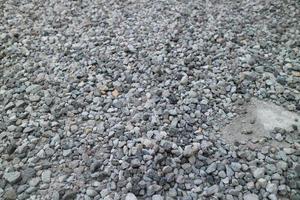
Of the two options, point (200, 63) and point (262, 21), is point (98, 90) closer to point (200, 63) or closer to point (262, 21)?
point (200, 63)

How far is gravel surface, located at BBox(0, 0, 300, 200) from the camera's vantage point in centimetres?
355

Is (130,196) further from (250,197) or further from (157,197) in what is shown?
(250,197)

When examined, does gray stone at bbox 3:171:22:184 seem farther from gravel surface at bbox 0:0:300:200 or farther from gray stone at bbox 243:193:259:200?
gray stone at bbox 243:193:259:200

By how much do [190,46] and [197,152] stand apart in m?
2.02

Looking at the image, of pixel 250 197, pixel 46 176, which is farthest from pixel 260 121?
pixel 46 176

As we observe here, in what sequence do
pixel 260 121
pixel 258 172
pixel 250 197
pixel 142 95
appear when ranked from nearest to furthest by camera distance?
1. pixel 250 197
2. pixel 258 172
3. pixel 260 121
4. pixel 142 95

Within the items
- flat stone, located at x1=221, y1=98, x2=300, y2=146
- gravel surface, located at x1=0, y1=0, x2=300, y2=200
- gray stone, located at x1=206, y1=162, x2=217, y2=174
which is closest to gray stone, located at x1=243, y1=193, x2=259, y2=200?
gravel surface, located at x1=0, y1=0, x2=300, y2=200

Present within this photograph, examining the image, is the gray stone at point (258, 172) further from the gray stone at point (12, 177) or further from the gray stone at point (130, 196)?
the gray stone at point (12, 177)

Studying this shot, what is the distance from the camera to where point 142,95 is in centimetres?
448

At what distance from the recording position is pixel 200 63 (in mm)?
4922

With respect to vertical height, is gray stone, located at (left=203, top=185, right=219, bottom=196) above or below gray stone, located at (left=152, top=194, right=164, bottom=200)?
below

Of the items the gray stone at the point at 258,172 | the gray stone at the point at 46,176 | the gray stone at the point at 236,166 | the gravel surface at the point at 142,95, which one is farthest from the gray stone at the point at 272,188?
the gray stone at the point at 46,176

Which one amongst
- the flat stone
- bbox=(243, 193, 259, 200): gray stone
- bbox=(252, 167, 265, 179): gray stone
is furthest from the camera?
the flat stone

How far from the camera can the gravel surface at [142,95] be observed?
355 centimetres
